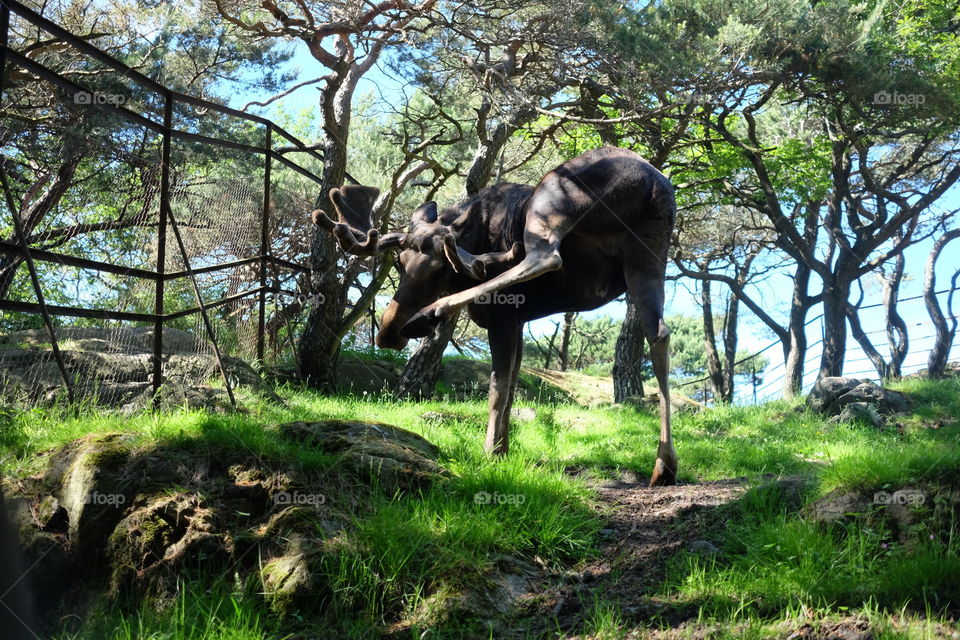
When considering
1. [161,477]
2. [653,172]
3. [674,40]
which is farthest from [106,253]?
[674,40]

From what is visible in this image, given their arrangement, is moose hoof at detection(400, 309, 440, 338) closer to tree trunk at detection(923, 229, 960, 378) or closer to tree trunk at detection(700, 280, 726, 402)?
tree trunk at detection(700, 280, 726, 402)

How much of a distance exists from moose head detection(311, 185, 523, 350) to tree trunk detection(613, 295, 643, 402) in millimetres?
7245

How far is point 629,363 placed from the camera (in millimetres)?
12945

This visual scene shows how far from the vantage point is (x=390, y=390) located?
12.1 m

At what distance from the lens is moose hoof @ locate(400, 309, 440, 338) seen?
5.35 meters

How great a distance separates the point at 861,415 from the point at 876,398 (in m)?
1.57

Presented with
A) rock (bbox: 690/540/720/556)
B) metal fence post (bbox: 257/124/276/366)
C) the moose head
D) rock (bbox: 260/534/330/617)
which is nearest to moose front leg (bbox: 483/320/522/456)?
the moose head

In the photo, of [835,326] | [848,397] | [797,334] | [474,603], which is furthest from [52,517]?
[797,334]

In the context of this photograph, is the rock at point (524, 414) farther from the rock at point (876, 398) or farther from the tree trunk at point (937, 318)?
the tree trunk at point (937, 318)

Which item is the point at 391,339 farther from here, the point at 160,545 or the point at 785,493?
the point at 785,493

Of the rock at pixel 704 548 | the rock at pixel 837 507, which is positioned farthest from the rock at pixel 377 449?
the rock at pixel 837 507

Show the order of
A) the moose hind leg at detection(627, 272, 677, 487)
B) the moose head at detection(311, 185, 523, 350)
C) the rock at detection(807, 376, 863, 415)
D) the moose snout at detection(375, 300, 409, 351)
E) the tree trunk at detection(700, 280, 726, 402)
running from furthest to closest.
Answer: the tree trunk at detection(700, 280, 726, 402) < the rock at detection(807, 376, 863, 415) < the moose snout at detection(375, 300, 409, 351) < the moose hind leg at detection(627, 272, 677, 487) < the moose head at detection(311, 185, 523, 350)

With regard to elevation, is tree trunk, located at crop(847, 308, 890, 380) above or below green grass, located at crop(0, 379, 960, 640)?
above

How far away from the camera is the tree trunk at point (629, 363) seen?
41.9 feet
